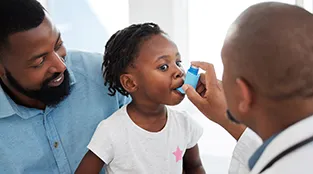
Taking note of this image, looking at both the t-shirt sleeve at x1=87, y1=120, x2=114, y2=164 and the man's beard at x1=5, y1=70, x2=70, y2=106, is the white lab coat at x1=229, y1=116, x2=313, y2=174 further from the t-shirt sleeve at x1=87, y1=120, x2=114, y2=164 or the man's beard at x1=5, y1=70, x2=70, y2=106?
the man's beard at x1=5, y1=70, x2=70, y2=106

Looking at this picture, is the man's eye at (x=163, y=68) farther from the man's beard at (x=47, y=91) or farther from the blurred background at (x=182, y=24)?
the blurred background at (x=182, y=24)

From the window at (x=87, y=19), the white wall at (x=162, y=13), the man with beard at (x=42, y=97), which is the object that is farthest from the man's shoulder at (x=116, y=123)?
the window at (x=87, y=19)

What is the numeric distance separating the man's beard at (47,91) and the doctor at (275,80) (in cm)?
59

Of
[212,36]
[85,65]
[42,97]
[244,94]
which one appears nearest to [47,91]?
[42,97]

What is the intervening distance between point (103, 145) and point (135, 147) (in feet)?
0.28

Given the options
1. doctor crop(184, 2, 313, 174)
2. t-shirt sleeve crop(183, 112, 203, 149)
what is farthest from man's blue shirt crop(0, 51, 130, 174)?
doctor crop(184, 2, 313, 174)

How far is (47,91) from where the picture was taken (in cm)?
111

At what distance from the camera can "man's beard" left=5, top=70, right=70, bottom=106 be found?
111cm

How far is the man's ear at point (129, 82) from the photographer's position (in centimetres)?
110

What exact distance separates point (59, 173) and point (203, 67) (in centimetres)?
50

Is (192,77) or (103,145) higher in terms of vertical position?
(192,77)

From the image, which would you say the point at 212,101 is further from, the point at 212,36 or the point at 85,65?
the point at 212,36

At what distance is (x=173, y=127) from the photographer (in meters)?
1.13

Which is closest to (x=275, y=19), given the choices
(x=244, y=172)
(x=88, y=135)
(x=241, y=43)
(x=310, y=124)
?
(x=241, y=43)
